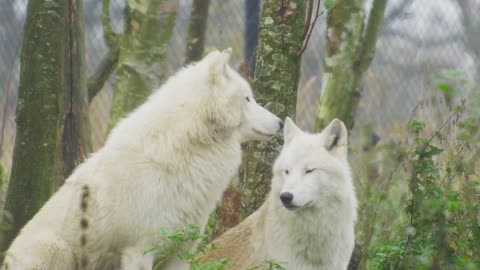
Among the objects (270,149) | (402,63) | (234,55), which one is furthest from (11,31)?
(270,149)

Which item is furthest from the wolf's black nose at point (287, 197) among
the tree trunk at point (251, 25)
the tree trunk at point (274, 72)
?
the tree trunk at point (251, 25)

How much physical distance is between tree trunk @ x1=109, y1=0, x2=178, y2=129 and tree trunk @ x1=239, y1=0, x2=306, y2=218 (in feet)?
4.15

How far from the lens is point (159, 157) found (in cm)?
472

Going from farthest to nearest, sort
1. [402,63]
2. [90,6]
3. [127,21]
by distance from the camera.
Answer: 1. [90,6]
2. [402,63]
3. [127,21]

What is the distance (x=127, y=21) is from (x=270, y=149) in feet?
6.77

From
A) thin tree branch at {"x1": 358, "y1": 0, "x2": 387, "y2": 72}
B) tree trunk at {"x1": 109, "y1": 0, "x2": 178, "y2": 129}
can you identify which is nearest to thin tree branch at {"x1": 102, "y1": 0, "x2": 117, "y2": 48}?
tree trunk at {"x1": 109, "y1": 0, "x2": 178, "y2": 129}

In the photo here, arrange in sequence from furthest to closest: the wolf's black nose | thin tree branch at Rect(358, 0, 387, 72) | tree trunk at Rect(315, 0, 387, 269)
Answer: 1. thin tree branch at Rect(358, 0, 387, 72)
2. tree trunk at Rect(315, 0, 387, 269)
3. the wolf's black nose

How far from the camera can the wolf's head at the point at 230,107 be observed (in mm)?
4930

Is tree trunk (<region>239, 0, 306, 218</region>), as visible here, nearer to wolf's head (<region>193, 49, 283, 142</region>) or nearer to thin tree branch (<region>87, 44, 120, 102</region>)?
wolf's head (<region>193, 49, 283, 142</region>)

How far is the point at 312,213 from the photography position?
5098 mm

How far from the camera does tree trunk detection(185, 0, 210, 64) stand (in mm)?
8914

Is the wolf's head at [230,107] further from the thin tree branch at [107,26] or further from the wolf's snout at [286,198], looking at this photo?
the thin tree branch at [107,26]

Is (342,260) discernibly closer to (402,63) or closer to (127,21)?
(127,21)

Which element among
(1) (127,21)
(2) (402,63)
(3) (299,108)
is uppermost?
(1) (127,21)
